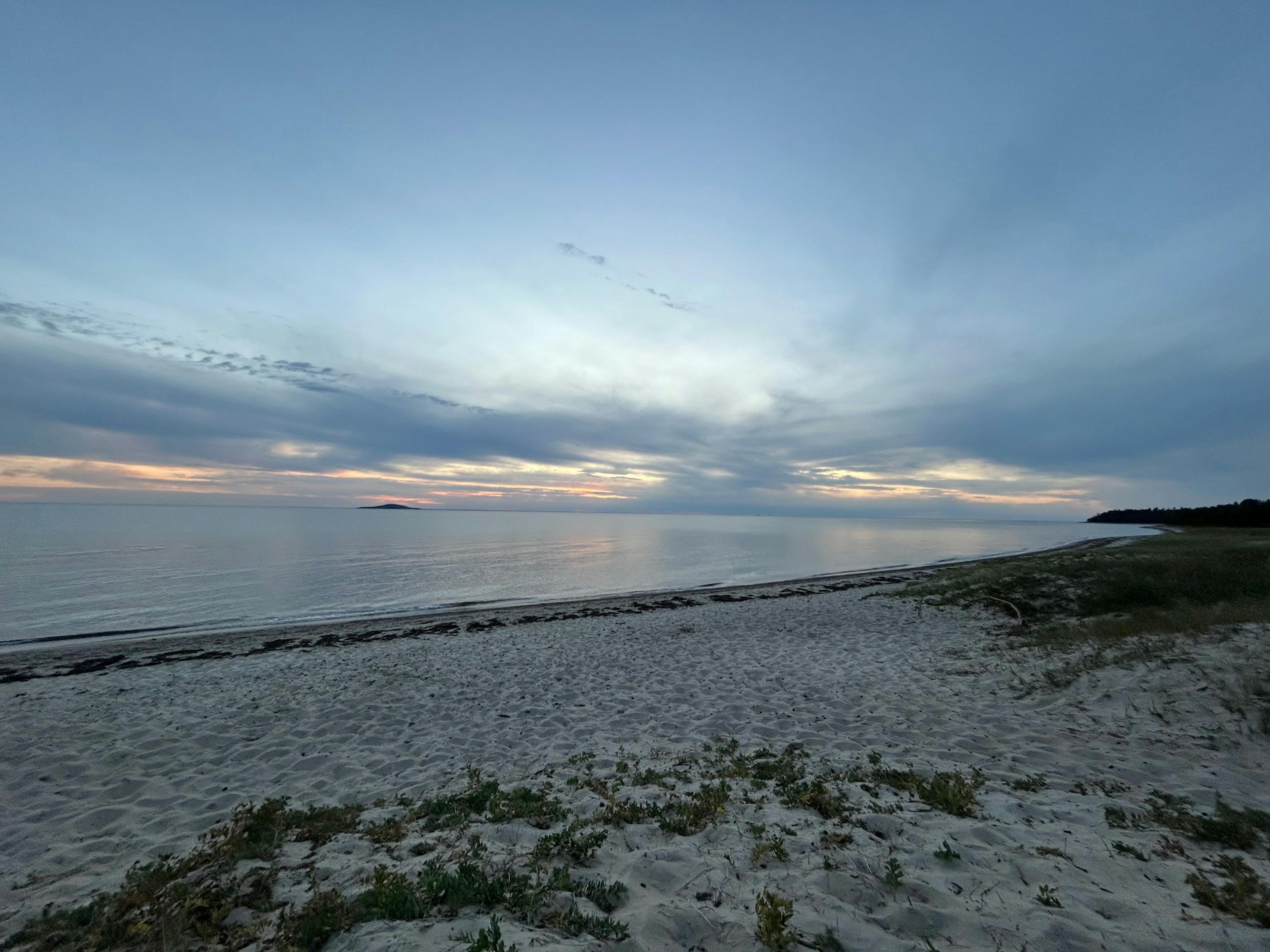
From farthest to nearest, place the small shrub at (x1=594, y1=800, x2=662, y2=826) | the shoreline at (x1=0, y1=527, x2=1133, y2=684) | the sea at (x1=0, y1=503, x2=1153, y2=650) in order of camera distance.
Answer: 1. the sea at (x1=0, y1=503, x2=1153, y2=650)
2. the shoreline at (x1=0, y1=527, x2=1133, y2=684)
3. the small shrub at (x1=594, y1=800, x2=662, y2=826)

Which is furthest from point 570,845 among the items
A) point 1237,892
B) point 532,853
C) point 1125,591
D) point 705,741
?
point 1125,591

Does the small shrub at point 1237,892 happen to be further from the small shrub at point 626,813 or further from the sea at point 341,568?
the sea at point 341,568

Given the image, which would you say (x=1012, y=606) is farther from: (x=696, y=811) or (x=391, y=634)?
(x=391, y=634)

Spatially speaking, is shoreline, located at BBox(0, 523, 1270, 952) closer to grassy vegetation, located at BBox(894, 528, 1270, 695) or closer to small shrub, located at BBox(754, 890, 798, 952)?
small shrub, located at BBox(754, 890, 798, 952)

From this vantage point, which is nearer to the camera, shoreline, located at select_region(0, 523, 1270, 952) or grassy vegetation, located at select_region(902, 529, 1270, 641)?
shoreline, located at select_region(0, 523, 1270, 952)

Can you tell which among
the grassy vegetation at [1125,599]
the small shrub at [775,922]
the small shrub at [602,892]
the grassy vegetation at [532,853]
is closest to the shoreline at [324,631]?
the grassy vegetation at [1125,599]

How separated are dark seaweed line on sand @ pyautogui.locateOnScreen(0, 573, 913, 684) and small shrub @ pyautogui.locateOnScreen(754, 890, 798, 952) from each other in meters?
20.4

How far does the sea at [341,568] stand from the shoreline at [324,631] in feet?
2.10

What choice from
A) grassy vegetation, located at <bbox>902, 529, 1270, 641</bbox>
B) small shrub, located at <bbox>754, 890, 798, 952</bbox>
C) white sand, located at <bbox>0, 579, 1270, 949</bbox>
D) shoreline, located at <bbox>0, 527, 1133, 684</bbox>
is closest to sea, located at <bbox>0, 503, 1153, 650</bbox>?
shoreline, located at <bbox>0, 527, 1133, 684</bbox>

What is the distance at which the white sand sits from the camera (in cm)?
446

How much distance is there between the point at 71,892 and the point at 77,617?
2885cm

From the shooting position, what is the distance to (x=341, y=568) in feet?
150

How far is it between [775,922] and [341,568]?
1949 inches

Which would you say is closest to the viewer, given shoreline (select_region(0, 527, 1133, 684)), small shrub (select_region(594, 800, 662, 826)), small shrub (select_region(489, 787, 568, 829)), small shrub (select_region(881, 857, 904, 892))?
small shrub (select_region(881, 857, 904, 892))
